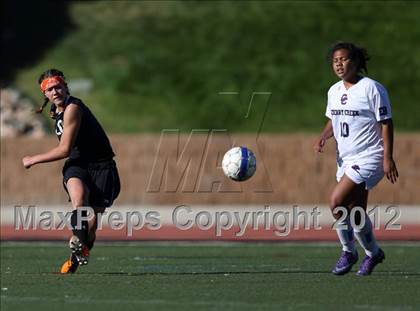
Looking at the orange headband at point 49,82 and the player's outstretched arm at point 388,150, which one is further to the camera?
the orange headband at point 49,82

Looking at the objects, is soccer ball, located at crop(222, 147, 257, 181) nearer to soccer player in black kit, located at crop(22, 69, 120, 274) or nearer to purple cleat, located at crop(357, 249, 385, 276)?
soccer player in black kit, located at crop(22, 69, 120, 274)

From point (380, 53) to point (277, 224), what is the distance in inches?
463

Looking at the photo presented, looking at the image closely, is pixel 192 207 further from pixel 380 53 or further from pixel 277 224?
pixel 380 53

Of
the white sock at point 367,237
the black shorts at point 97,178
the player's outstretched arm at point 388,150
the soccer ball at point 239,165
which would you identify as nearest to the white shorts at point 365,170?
the player's outstretched arm at point 388,150

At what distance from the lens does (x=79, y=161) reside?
11.2 m

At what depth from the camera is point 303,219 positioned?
2255 centimetres

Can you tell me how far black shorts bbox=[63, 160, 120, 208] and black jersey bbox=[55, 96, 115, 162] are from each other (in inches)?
2.5

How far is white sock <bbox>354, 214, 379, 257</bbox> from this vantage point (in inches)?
422

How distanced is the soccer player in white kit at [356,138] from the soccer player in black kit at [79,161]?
7.65 ft

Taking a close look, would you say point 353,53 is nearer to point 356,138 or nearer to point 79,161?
point 356,138

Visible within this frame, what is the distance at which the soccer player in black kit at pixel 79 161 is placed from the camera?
426 inches

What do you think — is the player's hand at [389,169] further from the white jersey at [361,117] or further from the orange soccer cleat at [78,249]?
the orange soccer cleat at [78,249]

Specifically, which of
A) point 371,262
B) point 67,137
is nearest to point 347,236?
point 371,262

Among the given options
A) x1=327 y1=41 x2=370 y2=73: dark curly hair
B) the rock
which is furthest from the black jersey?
the rock
